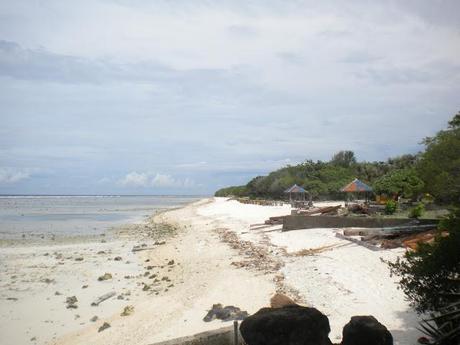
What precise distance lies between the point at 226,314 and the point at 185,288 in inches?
157

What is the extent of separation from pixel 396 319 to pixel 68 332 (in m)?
7.65

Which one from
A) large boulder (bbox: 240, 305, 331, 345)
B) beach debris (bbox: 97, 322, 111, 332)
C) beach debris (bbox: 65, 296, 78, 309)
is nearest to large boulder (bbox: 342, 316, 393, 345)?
large boulder (bbox: 240, 305, 331, 345)

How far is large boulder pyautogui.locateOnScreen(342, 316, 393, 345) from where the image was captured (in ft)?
21.2

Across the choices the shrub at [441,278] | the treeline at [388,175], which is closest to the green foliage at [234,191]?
the treeline at [388,175]

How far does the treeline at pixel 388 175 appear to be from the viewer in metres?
9.48

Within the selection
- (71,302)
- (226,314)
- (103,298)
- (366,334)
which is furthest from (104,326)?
(366,334)

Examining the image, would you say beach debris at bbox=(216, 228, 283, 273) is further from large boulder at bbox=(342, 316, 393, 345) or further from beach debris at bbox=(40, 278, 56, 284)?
large boulder at bbox=(342, 316, 393, 345)

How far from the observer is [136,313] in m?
11.9

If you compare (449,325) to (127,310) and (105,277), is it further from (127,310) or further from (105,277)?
(105,277)

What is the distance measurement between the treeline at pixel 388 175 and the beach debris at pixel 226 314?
5.22 m

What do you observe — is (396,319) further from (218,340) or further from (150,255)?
(150,255)

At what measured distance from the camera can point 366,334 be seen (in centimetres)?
651

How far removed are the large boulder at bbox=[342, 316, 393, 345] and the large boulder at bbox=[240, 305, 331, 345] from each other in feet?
1.55

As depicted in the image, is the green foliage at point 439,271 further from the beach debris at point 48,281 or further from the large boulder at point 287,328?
the beach debris at point 48,281
